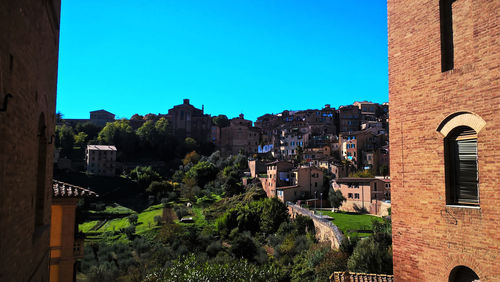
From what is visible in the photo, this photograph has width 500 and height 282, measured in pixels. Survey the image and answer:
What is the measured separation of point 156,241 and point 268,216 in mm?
13828

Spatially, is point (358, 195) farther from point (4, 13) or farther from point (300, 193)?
point (4, 13)

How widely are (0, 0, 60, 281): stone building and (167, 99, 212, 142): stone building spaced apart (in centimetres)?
9546

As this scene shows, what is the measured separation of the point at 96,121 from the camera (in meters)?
111

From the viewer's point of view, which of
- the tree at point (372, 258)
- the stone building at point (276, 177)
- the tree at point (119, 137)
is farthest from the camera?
the tree at point (119, 137)

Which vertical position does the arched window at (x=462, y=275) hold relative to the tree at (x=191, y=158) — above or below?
below

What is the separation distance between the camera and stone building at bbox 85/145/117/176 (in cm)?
7756

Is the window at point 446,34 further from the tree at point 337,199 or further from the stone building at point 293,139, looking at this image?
the stone building at point 293,139

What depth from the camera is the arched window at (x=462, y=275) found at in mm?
6000

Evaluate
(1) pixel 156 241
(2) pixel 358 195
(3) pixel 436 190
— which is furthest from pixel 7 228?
(2) pixel 358 195

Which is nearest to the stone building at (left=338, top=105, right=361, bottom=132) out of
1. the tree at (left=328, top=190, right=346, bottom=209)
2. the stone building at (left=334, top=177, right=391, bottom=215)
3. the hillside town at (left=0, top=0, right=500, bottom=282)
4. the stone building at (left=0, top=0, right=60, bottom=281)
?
the hillside town at (left=0, top=0, right=500, bottom=282)

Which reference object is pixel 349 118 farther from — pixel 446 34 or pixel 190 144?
pixel 446 34

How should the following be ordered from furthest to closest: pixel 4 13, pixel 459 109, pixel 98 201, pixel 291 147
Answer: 1. pixel 291 147
2. pixel 98 201
3. pixel 459 109
4. pixel 4 13

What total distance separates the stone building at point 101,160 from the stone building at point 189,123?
23.4m

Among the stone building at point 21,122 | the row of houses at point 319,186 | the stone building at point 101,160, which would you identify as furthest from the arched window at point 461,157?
the stone building at point 101,160
